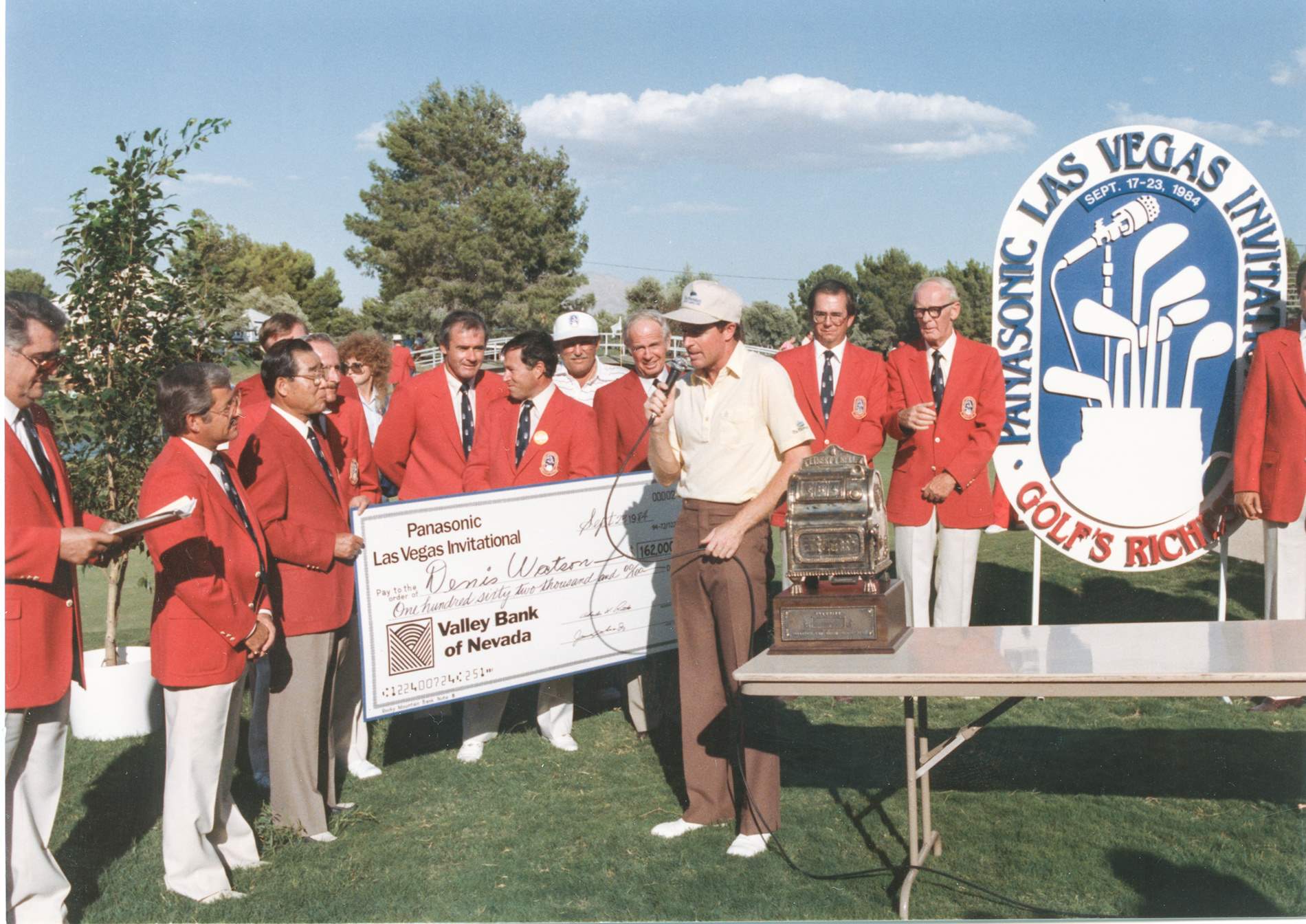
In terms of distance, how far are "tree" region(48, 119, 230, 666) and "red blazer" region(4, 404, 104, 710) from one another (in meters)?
2.45

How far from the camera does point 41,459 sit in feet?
13.0

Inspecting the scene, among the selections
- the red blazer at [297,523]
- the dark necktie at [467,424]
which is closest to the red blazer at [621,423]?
the dark necktie at [467,424]

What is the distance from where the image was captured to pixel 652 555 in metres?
6.52

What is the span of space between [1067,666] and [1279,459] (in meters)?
3.16

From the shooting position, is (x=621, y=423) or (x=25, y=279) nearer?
(x=621, y=423)

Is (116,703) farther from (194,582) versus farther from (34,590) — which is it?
(34,590)

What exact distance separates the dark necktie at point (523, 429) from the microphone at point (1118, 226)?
10.2ft

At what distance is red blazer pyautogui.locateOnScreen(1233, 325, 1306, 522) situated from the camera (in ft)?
20.4

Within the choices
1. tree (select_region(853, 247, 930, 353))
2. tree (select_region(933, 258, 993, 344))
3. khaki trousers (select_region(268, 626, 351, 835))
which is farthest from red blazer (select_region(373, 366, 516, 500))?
tree (select_region(853, 247, 930, 353))

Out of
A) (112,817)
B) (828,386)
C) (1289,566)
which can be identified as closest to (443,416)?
(828,386)

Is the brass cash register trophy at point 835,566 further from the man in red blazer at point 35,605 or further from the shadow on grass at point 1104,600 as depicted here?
the shadow on grass at point 1104,600

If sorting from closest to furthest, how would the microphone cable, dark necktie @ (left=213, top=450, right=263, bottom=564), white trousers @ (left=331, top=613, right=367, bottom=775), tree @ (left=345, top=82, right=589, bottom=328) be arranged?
the microphone cable, dark necktie @ (left=213, top=450, right=263, bottom=564), white trousers @ (left=331, top=613, right=367, bottom=775), tree @ (left=345, top=82, right=589, bottom=328)

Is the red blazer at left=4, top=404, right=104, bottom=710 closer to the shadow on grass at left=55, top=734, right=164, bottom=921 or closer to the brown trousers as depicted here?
the shadow on grass at left=55, top=734, right=164, bottom=921

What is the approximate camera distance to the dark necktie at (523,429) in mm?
6273
